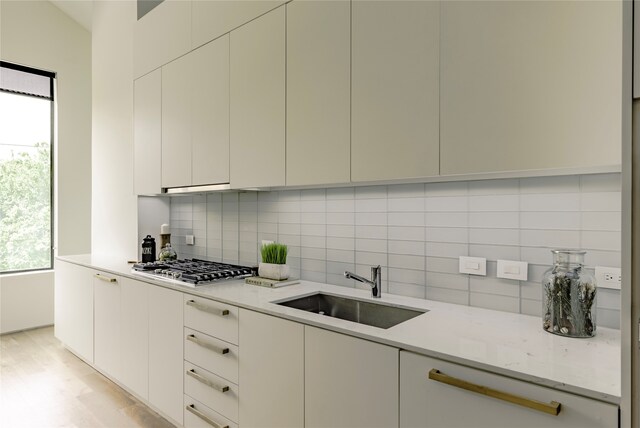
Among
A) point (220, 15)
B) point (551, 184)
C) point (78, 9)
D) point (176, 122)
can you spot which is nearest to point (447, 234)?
point (551, 184)

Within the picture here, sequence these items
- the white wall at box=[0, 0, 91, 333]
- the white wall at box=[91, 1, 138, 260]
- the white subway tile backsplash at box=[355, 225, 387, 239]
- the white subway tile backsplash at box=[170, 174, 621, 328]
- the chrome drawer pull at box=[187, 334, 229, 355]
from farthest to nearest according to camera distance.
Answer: the white wall at box=[0, 0, 91, 333] < the white wall at box=[91, 1, 138, 260] < the white subway tile backsplash at box=[355, 225, 387, 239] < the chrome drawer pull at box=[187, 334, 229, 355] < the white subway tile backsplash at box=[170, 174, 621, 328]

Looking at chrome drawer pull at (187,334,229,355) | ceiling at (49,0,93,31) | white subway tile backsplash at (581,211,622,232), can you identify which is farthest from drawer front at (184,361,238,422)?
ceiling at (49,0,93,31)

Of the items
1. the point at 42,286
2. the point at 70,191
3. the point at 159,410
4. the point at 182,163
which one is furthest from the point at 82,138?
the point at 159,410

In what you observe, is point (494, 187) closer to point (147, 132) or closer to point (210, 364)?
point (210, 364)

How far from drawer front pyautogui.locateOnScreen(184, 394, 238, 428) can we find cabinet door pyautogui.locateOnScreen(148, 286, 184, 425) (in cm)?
8

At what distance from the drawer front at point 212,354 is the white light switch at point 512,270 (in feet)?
4.03

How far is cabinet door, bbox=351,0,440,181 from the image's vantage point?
156 cm

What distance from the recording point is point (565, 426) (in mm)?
1015

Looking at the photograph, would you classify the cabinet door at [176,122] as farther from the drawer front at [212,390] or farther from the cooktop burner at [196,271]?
the drawer front at [212,390]

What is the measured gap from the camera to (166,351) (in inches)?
91.6

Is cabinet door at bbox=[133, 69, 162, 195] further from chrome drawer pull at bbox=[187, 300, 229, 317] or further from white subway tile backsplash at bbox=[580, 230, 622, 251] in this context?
white subway tile backsplash at bbox=[580, 230, 622, 251]

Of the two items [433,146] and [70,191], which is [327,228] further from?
[70,191]

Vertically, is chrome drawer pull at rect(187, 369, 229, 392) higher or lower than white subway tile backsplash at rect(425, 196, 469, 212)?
lower

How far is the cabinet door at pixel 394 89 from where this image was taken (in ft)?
5.11
